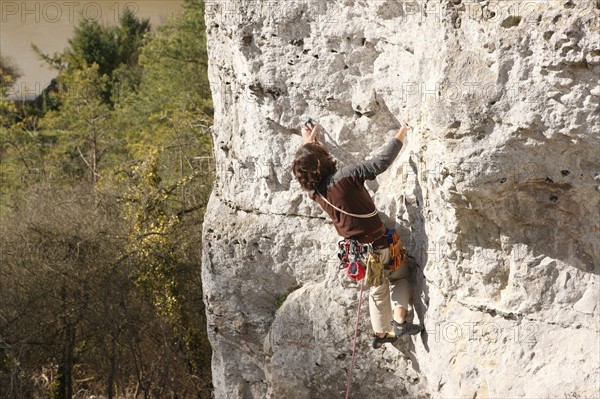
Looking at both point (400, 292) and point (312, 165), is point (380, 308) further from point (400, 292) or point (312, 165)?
point (312, 165)

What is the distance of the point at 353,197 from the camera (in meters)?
3.95

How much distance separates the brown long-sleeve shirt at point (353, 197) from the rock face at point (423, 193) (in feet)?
0.77

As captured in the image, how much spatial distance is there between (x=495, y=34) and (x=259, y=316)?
2604mm

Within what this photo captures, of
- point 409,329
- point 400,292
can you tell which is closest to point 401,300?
point 400,292

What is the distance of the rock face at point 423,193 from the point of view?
329cm

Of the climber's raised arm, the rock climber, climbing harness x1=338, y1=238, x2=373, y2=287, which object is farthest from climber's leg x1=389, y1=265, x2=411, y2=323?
the climber's raised arm

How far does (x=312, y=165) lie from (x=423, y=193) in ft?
1.85

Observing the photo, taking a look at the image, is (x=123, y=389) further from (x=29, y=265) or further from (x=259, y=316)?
(x=259, y=316)

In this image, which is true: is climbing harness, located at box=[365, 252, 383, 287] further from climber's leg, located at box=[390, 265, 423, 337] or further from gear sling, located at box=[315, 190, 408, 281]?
climber's leg, located at box=[390, 265, 423, 337]

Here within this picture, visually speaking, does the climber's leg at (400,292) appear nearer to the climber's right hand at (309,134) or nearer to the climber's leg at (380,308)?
the climber's leg at (380,308)

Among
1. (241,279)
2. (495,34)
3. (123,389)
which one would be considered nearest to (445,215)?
(495,34)

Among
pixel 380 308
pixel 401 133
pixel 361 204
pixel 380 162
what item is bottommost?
pixel 380 308

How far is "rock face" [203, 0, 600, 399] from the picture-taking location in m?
3.29

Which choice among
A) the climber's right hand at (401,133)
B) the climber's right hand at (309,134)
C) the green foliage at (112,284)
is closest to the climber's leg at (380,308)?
the climber's right hand at (401,133)
